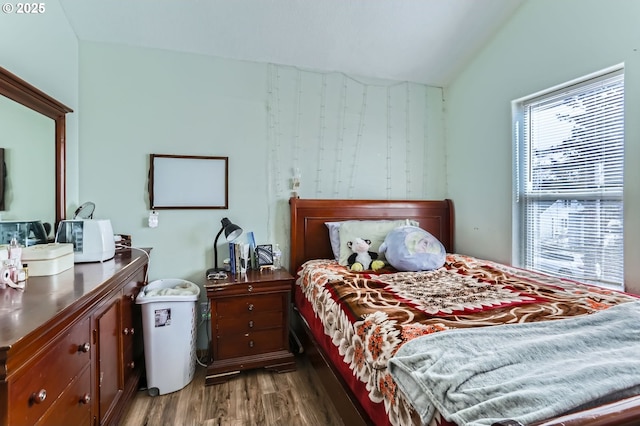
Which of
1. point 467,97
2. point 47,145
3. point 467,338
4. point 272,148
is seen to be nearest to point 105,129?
point 47,145

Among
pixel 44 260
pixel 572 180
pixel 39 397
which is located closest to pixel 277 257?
pixel 44 260

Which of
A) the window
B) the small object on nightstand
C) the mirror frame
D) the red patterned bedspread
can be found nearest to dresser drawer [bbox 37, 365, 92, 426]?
the red patterned bedspread

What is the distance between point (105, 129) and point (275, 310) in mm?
1787

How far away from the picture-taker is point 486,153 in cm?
255

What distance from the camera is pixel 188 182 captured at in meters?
2.35

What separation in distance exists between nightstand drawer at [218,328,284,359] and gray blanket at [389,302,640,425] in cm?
136

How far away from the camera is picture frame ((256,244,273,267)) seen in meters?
2.39

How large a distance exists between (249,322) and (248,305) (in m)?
0.12

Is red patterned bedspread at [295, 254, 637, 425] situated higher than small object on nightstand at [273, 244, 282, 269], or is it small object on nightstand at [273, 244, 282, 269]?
small object on nightstand at [273, 244, 282, 269]

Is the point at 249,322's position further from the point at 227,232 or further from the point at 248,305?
the point at 227,232

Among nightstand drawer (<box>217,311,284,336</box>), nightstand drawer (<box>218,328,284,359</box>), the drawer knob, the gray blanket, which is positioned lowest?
nightstand drawer (<box>218,328,284,359</box>)

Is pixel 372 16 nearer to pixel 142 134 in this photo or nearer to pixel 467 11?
pixel 467 11

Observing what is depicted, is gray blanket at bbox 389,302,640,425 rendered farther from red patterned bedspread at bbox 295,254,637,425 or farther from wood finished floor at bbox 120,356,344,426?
wood finished floor at bbox 120,356,344,426

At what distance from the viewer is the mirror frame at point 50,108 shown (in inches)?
56.8
